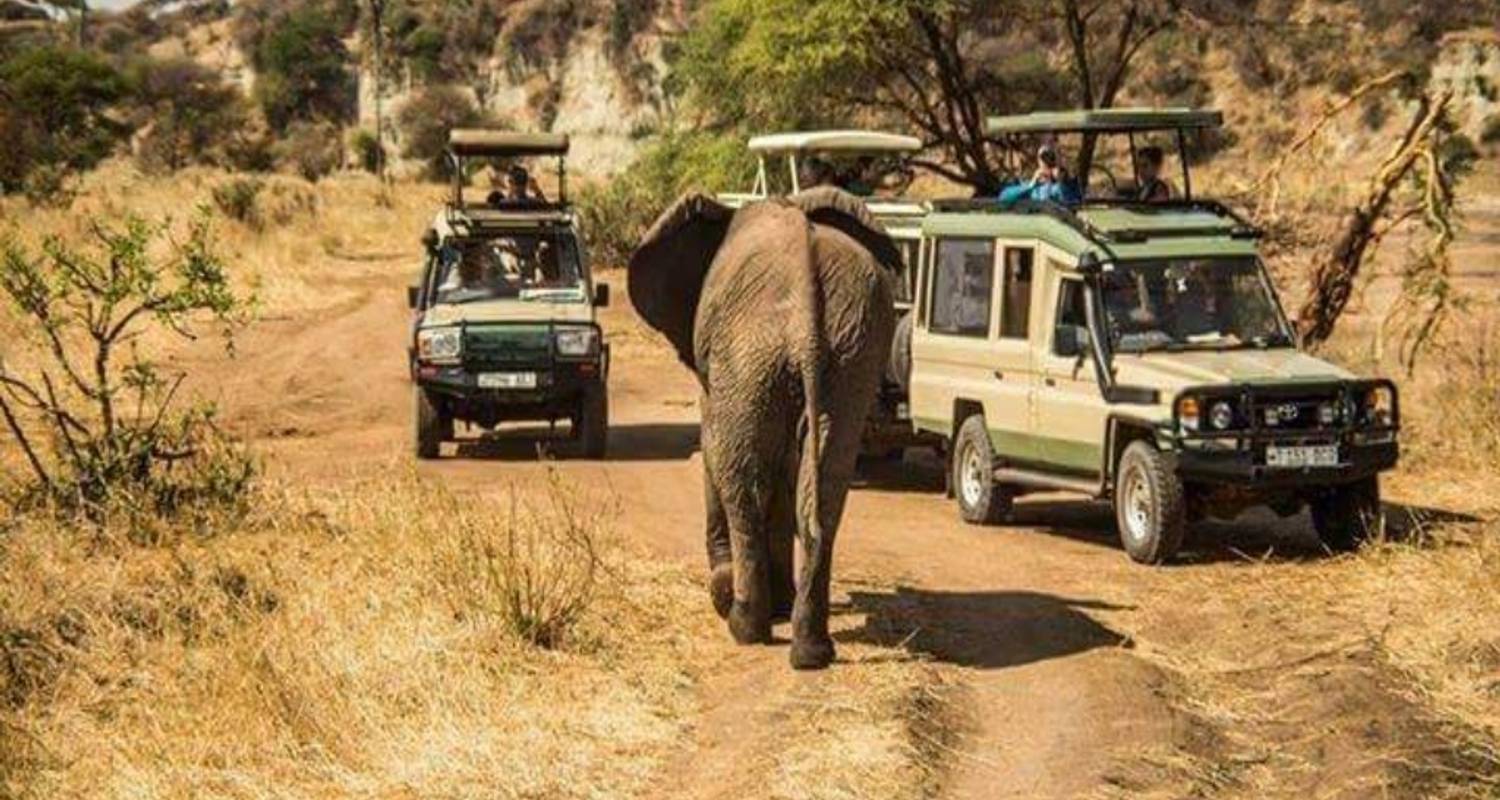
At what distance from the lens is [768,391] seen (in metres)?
9.73

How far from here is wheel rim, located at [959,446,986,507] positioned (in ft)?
48.2

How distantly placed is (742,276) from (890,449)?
24.2ft

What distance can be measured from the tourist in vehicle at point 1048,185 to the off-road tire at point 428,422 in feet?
17.0

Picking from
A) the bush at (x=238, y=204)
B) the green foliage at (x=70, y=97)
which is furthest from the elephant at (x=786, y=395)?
the bush at (x=238, y=204)

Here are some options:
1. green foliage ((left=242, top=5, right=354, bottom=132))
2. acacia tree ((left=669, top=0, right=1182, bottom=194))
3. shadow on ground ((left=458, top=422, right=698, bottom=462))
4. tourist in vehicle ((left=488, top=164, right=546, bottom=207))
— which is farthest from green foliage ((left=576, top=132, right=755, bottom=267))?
green foliage ((left=242, top=5, right=354, bottom=132))

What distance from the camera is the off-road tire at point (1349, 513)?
42.6 ft

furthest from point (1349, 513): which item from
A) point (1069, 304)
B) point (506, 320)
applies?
point (506, 320)

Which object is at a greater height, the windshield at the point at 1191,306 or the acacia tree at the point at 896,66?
the acacia tree at the point at 896,66

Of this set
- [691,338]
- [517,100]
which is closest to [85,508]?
[691,338]

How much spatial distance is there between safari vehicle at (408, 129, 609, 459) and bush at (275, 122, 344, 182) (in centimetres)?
5515

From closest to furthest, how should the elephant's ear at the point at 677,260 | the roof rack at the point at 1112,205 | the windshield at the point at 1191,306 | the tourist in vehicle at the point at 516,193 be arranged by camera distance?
the elephant's ear at the point at 677,260 → the windshield at the point at 1191,306 → the roof rack at the point at 1112,205 → the tourist in vehicle at the point at 516,193

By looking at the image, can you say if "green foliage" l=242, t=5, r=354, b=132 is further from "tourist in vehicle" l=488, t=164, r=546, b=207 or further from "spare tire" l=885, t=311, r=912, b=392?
"spare tire" l=885, t=311, r=912, b=392

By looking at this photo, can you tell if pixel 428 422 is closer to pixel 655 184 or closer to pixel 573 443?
pixel 573 443

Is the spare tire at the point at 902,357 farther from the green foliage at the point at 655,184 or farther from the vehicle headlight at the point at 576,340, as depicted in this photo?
the green foliage at the point at 655,184
